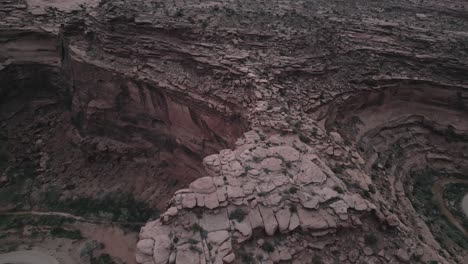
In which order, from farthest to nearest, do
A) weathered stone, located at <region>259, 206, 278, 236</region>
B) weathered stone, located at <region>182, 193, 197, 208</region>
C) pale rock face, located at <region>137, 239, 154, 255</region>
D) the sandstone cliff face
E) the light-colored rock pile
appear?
the sandstone cliff face < weathered stone, located at <region>182, 193, 197, 208</region> < weathered stone, located at <region>259, 206, 278, 236</region> < the light-colored rock pile < pale rock face, located at <region>137, 239, 154, 255</region>

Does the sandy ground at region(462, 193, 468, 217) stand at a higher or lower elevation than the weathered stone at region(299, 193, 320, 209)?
lower

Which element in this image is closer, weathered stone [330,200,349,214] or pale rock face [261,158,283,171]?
weathered stone [330,200,349,214]

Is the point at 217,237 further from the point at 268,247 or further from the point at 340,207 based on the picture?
the point at 340,207

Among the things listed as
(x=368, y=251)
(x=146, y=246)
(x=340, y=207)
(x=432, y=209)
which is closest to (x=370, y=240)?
(x=368, y=251)

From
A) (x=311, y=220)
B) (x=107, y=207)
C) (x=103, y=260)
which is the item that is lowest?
(x=103, y=260)

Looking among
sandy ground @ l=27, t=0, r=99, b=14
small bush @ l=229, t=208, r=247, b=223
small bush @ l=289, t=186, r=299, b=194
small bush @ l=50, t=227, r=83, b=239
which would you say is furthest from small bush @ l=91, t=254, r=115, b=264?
sandy ground @ l=27, t=0, r=99, b=14

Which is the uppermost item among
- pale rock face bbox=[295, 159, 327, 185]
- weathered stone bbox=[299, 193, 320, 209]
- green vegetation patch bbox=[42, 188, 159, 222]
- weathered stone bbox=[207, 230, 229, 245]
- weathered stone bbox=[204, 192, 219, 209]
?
pale rock face bbox=[295, 159, 327, 185]

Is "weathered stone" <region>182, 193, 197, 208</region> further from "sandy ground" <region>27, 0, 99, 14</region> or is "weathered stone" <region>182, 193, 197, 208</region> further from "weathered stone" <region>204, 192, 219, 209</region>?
"sandy ground" <region>27, 0, 99, 14</region>
